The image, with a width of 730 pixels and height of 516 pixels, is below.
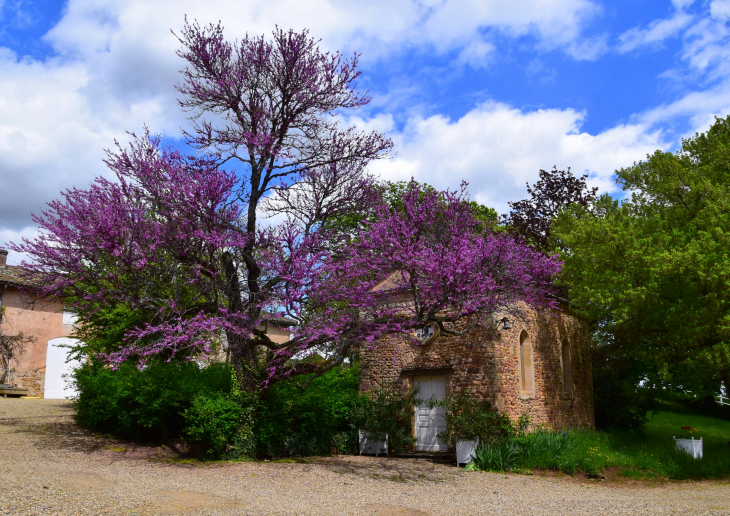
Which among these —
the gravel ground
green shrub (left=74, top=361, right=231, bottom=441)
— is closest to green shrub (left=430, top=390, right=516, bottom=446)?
the gravel ground

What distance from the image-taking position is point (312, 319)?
10805mm

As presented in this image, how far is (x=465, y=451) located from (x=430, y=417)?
7.19ft

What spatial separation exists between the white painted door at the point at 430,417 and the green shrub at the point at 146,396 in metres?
5.22

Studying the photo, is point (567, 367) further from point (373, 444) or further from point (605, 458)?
point (373, 444)

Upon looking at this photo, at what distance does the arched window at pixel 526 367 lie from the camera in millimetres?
15141

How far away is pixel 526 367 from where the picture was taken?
1538 cm

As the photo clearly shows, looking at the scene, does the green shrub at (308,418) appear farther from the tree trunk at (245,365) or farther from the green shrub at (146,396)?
the green shrub at (146,396)

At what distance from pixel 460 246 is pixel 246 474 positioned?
561cm

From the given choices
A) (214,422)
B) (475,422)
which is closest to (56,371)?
(214,422)

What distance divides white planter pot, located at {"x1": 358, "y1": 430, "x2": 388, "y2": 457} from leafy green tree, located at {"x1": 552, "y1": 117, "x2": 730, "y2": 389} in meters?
6.49

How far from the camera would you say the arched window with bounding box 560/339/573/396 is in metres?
17.6

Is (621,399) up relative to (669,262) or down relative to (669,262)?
down

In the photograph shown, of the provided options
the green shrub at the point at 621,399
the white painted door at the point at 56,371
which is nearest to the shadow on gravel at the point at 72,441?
the white painted door at the point at 56,371

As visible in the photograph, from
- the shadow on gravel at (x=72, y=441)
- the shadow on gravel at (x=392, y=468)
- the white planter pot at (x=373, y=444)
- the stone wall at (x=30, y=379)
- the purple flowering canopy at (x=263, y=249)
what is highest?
the purple flowering canopy at (x=263, y=249)
